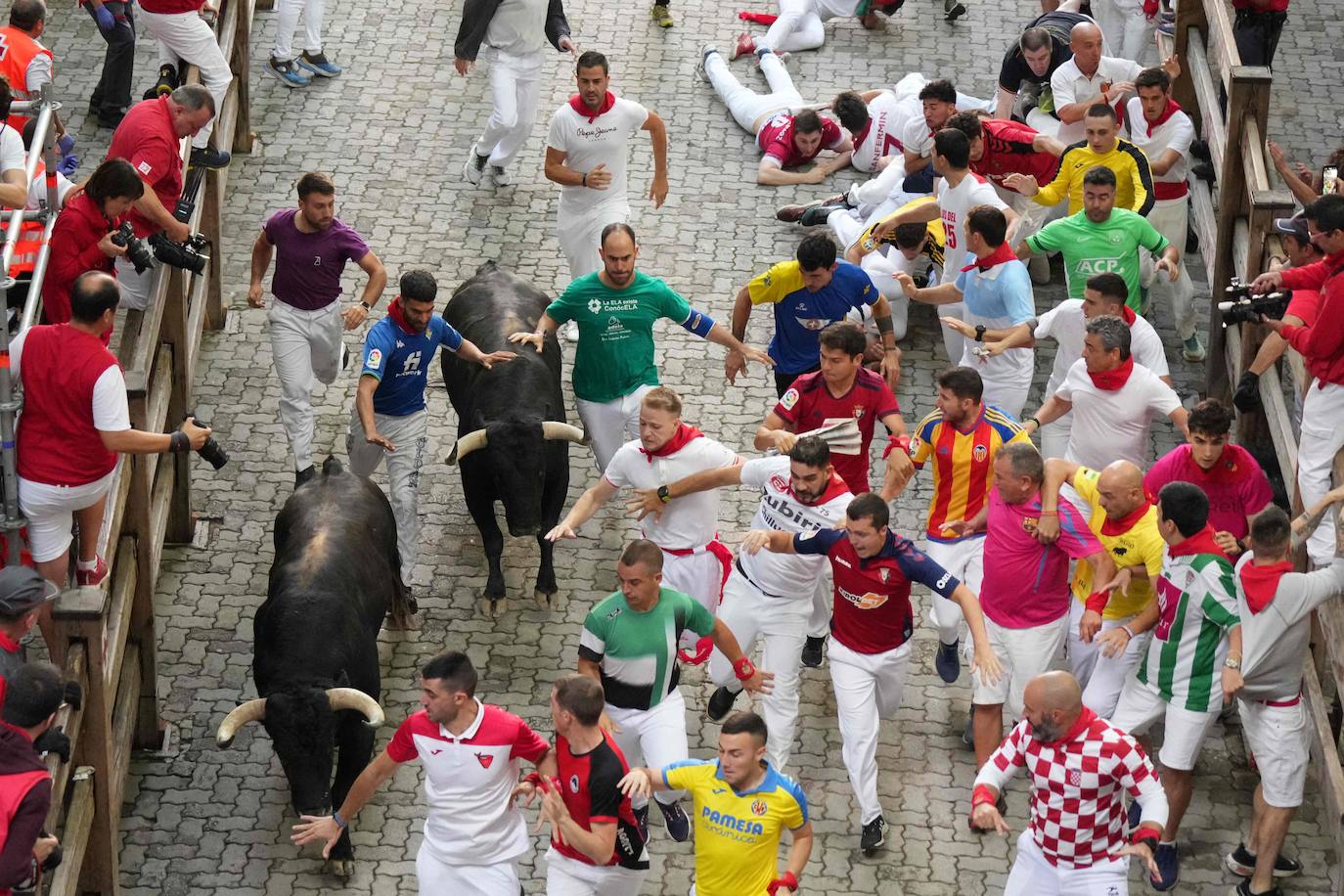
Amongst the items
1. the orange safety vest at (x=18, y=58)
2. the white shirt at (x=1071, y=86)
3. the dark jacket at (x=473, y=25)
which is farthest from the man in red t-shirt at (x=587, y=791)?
the dark jacket at (x=473, y=25)

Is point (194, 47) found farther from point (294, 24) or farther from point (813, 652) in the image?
point (813, 652)

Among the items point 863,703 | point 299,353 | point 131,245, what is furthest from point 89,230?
point 863,703

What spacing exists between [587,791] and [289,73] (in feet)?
35.1

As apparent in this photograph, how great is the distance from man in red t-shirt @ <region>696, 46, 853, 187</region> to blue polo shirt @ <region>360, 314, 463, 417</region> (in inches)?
208

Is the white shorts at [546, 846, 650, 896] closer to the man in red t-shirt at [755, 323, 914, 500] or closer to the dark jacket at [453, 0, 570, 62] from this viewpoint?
the man in red t-shirt at [755, 323, 914, 500]

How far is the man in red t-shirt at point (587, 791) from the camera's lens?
910cm

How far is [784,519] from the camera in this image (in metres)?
11.2

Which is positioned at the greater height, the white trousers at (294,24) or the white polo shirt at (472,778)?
the white polo shirt at (472,778)

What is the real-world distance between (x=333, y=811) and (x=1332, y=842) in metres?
5.54

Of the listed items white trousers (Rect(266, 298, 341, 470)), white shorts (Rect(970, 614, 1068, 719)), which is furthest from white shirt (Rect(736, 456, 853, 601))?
white trousers (Rect(266, 298, 341, 470))

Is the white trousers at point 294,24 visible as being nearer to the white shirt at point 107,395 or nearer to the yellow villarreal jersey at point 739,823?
the white shirt at point 107,395

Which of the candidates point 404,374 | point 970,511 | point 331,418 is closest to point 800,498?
point 970,511

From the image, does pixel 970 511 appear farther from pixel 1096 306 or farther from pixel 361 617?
pixel 361 617

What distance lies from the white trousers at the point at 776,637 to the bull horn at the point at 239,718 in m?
2.60
